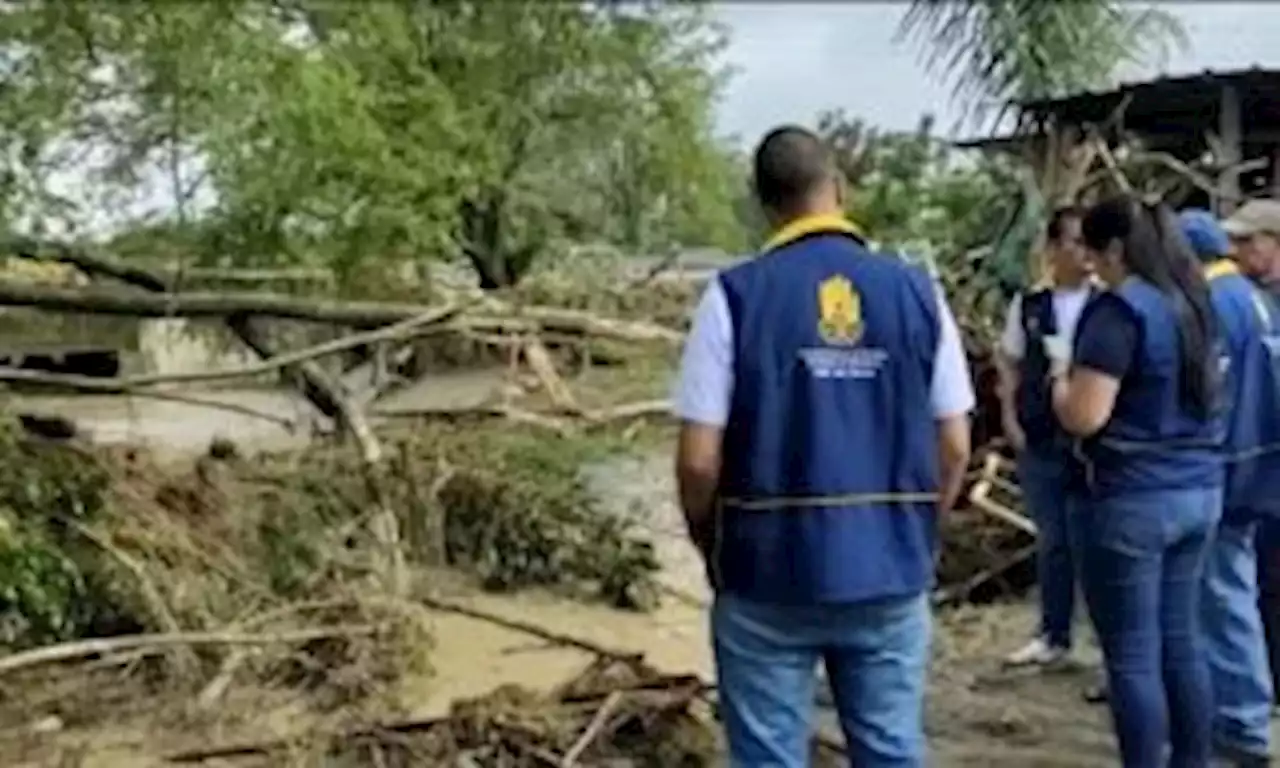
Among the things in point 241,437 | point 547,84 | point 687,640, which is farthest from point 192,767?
point 547,84

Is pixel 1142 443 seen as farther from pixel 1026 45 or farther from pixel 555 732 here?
pixel 1026 45

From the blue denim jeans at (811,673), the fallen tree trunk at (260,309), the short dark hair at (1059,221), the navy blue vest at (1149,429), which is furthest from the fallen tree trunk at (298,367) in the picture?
the blue denim jeans at (811,673)

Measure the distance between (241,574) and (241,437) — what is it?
13.4 ft

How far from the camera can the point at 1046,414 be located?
739cm

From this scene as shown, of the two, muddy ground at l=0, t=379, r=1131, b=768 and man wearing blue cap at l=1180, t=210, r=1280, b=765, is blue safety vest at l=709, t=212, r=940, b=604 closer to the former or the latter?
man wearing blue cap at l=1180, t=210, r=1280, b=765

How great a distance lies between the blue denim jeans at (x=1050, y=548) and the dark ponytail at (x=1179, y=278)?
1771 millimetres

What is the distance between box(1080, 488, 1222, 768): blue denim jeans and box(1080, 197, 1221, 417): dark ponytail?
0.27 m

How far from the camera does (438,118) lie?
76.4 feet

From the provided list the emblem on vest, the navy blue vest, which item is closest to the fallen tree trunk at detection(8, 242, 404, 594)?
the navy blue vest

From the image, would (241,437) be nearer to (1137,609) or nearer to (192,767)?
(192,767)

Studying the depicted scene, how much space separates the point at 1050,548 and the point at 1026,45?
7.48 meters

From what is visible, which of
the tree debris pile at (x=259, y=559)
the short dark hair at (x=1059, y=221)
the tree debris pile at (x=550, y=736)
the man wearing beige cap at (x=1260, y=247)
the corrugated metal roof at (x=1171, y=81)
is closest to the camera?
the man wearing beige cap at (x=1260, y=247)

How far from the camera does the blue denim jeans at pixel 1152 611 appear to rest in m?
5.56

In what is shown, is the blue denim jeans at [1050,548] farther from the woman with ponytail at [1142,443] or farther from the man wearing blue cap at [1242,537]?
the woman with ponytail at [1142,443]
